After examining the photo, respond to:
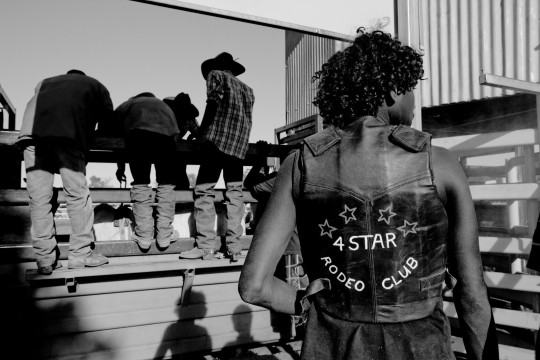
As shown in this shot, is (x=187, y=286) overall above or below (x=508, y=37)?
below

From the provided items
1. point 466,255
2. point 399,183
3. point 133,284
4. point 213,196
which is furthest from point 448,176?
point 133,284

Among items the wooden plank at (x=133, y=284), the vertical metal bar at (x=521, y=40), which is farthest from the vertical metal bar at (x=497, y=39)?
the wooden plank at (x=133, y=284)

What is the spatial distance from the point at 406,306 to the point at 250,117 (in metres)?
3.94

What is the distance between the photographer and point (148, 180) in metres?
4.64

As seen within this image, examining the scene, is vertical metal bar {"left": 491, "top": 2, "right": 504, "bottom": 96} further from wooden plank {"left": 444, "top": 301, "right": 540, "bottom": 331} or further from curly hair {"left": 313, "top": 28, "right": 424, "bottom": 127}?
curly hair {"left": 313, "top": 28, "right": 424, "bottom": 127}

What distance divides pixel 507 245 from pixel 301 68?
26.0ft

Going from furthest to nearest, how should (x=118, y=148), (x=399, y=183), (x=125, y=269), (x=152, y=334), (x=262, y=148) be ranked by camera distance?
1. (x=262, y=148)
2. (x=152, y=334)
3. (x=118, y=148)
4. (x=125, y=269)
5. (x=399, y=183)

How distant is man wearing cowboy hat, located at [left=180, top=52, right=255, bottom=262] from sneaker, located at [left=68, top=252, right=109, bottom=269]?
3.20 ft

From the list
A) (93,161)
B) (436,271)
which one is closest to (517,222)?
(436,271)

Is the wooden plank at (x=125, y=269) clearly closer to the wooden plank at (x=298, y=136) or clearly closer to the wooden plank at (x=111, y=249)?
the wooden plank at (x=111, y=249)

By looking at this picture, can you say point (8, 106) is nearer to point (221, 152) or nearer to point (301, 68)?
point (221, 152)

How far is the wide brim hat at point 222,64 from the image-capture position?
497 cm

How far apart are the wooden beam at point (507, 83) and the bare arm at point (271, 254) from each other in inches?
88.9

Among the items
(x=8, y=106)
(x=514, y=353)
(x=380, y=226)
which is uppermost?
(x=8, y=106)
